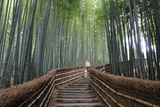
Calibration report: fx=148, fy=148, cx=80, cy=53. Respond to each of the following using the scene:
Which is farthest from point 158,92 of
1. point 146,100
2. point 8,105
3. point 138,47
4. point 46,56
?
point 46,56

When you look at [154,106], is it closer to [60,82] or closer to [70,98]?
[70,98]

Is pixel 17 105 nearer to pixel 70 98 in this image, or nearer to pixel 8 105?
Result: pixel 8 105

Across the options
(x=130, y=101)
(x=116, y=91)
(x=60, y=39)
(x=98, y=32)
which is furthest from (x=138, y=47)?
(x=98, y=32)

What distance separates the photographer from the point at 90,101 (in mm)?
3633

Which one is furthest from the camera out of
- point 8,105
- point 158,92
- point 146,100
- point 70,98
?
point 70,98

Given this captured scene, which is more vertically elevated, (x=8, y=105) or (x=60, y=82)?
(x=8, y=105)

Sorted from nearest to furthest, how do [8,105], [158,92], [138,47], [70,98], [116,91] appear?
1. [8,105]
2. [158,92]
3. [116,91]
4. [138,47]
5. [70,98]

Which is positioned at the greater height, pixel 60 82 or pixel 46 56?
pixel 46 56

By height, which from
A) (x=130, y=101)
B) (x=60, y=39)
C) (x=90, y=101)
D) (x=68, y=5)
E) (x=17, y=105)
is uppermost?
(x=68, y=5)

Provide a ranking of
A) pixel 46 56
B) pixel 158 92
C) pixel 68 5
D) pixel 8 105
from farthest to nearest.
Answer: pixel 68 5
pixel 46 56
pixel 158 92
pixel 8 105

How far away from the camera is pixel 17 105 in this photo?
3.90ft

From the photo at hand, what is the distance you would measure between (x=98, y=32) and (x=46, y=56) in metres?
9.94

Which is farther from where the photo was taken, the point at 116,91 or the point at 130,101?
the point at 116,91

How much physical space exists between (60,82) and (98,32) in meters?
9.70
